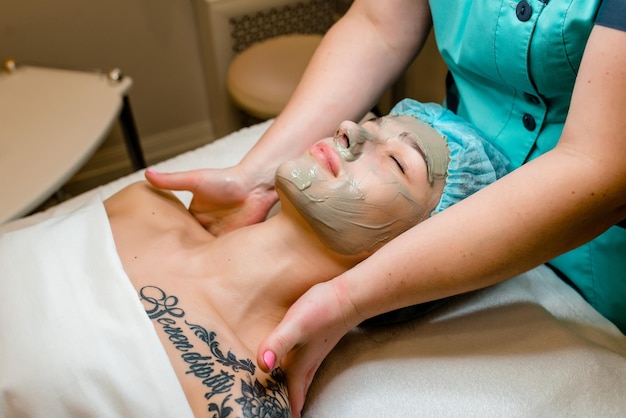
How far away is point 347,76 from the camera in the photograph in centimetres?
112

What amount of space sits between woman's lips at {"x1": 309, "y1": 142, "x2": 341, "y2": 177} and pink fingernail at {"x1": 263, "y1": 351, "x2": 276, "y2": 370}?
0.98ft

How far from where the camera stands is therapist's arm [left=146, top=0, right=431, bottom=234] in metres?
1.08

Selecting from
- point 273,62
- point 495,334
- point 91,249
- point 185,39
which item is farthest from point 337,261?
point 185,39

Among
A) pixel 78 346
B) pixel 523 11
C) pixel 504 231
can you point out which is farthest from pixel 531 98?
pixel 78 346

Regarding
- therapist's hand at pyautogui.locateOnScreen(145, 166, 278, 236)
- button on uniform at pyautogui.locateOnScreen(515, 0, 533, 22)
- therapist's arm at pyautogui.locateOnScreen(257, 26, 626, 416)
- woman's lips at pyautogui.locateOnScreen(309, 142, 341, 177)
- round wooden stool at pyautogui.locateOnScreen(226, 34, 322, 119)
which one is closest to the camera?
therapist's arm at pyautogui.locateOnScreen(257, 26, 626, 416)

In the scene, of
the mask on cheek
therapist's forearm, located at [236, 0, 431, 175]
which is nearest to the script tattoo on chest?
the mask on cheek

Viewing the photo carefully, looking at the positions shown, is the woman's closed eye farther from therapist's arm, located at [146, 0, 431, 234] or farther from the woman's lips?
therapist's arm, located at [146, 0, 431, 234]

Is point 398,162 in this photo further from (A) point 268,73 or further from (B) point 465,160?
(A) point 268,73

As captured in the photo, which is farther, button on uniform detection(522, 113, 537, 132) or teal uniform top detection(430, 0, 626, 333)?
button on uniform detection(522, 113, 537, 132)

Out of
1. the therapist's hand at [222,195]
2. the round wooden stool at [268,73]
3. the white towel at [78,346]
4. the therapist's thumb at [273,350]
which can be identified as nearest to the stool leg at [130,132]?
the round wooden stool at [268,73]

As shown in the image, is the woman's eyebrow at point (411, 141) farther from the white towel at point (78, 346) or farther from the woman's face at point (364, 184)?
the white towel at point (78, 346)

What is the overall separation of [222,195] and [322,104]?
26 centimetres

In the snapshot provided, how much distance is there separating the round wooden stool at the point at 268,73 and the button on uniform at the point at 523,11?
3.67 ft

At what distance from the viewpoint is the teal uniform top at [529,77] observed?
2.58 feet
